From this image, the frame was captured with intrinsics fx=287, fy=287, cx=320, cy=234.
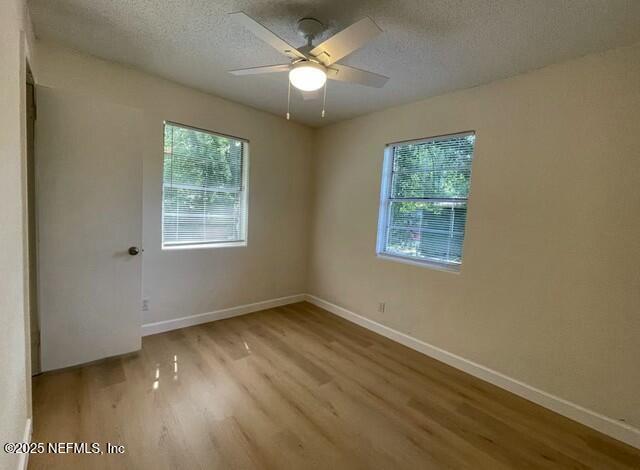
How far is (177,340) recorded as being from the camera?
2.84m

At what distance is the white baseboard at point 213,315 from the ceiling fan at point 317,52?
253 cm

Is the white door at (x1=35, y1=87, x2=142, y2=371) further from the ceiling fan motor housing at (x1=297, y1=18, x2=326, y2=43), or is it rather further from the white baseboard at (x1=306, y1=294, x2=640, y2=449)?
the white baseboard at (x1=306, y1=294, x2=640, y2=449)

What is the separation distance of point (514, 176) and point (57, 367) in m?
3.91

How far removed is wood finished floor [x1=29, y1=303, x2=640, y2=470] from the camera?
161 centimetres

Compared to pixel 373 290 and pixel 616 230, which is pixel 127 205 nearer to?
pixel 373 290

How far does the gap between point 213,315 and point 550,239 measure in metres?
3.34

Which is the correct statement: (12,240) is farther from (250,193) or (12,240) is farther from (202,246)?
(250,193)

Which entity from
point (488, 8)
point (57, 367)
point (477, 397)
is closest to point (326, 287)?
point (477, 397)

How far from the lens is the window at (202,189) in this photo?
2.98 meters

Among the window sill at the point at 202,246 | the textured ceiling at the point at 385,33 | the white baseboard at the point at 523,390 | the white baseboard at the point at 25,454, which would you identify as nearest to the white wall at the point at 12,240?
the white baseboard at the point at 25,454

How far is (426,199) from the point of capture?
294 cm

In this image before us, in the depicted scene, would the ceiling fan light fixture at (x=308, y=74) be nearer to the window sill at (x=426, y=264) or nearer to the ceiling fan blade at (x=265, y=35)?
the ceiling fan blade at (x=265, y=35)

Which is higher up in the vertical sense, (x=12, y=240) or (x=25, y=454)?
(x=12, y=240)

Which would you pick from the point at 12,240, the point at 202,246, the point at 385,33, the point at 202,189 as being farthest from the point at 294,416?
the point at 385,33
